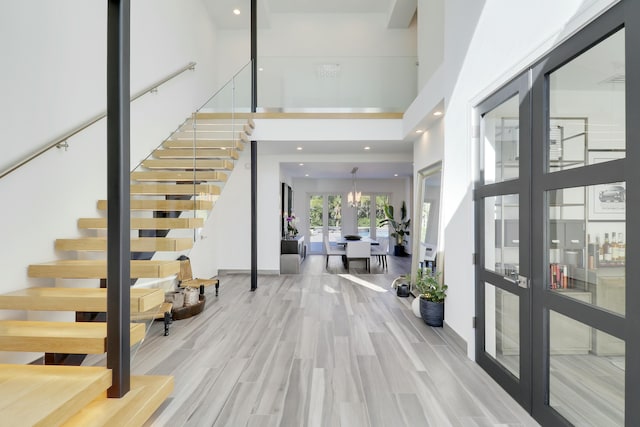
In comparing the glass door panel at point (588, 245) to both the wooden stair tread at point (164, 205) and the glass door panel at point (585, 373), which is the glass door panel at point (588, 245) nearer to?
the glass door panel at point (585, 373)

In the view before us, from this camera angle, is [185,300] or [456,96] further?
[185,300]

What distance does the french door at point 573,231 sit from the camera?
1562mm

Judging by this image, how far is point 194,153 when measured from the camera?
4.45m

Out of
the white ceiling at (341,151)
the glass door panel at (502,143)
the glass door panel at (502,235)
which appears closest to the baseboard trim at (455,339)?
the glass door panel at (502,235)

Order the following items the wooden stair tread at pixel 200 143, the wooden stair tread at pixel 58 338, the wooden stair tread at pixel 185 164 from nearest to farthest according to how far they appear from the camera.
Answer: the wooden stair tread at pixel 58 338 < the wooden stair tread at pixel 185 164 < the wooden stair tread at pixel 200 143

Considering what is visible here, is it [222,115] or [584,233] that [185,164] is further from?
[584,233]

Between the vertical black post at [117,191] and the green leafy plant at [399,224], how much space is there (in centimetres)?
897

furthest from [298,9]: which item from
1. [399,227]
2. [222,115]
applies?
[399,227]

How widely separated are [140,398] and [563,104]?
10.7ft

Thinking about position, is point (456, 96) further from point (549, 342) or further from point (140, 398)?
point (140, 398)

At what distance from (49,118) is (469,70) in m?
4.04

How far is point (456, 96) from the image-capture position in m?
3.54

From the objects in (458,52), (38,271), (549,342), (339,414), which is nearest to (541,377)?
(549,342)

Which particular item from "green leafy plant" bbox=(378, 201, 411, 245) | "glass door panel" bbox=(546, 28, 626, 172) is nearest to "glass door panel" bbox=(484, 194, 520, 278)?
"glass door panel" bbox=(546, 28, 626, 172)
